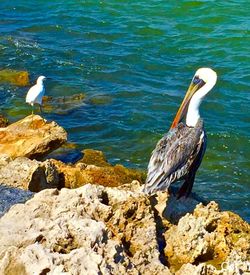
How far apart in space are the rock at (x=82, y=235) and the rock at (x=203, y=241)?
0.87ft

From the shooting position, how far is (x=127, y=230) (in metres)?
6.00

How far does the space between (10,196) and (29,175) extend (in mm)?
814

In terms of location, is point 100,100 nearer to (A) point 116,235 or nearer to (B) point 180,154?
(B) point 180,154

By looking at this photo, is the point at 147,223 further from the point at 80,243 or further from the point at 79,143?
the point at 79,143

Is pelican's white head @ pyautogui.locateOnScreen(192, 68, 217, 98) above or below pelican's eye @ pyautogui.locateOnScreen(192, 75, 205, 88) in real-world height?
above

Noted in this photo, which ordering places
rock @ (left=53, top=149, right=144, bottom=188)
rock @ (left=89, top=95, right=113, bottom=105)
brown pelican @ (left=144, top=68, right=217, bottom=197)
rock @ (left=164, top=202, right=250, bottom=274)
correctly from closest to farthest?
rock @ (left=164, top=202, right=250, bottom=274)
brown pelican @ (left=144, top=68, right=217, bottom=197)
rock @ (left=53, top=149, right=144, bottom=188)
rock @ (left=89, top=95, right=113, bottom=105)

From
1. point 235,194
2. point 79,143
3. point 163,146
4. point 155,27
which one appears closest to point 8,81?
point 79,143

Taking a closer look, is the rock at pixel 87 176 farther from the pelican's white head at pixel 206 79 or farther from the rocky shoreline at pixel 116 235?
A: the pelican's white head at pixel 206 79

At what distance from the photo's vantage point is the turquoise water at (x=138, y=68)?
1352 centimetres

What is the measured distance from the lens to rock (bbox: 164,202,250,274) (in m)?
5.96

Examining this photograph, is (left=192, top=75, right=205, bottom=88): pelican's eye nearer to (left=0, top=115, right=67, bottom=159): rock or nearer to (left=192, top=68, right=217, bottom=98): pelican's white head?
(left=192, top=68, right=217, bottom=98): pelican's white head

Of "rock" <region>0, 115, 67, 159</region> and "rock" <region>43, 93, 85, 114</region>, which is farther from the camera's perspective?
"rock" <region>43, 93, 85, 114</region>

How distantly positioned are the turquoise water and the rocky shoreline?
173 inches

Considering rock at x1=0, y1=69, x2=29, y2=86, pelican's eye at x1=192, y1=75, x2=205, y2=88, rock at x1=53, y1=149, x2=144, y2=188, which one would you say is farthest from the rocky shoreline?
rock at x1=0, y1=69, x2=29, y2=86
